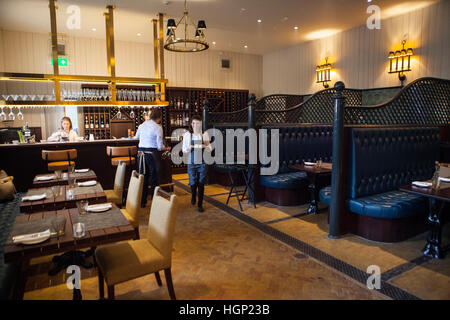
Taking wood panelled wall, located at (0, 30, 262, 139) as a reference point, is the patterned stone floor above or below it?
below

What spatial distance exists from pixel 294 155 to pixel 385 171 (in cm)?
181

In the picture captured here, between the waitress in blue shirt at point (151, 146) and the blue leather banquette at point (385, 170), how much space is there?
3025 millimetres

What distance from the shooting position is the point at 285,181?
5.31 meters

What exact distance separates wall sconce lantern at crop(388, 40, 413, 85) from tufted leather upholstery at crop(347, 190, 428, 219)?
4186mm

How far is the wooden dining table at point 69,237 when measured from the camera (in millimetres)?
1928

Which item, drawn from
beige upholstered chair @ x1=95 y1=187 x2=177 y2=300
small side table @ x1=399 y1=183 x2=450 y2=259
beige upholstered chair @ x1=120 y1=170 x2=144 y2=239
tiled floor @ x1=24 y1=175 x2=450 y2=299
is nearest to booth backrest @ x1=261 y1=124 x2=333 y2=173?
tiled floor @ x1=24 y1=175 x2=450 y2=299

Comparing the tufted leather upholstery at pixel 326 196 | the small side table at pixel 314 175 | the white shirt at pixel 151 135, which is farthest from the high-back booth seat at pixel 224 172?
the tufted leather upholstery at pixel 326 196

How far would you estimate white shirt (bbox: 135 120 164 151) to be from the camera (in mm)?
5477

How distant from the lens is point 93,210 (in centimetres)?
262

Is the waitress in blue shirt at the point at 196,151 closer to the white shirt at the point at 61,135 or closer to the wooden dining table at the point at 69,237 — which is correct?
the wooden dining table at the point at 69,237

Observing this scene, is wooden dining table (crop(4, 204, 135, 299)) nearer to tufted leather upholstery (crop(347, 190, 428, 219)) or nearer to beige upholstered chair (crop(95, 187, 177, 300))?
beige upholstered chair (crop(95, 187, 177, 300))

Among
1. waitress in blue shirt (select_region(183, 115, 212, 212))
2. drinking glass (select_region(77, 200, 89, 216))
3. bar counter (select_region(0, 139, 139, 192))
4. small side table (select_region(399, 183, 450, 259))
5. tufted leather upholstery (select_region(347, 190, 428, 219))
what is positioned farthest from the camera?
bar counter (select_region(0, 139, 139, 192))
